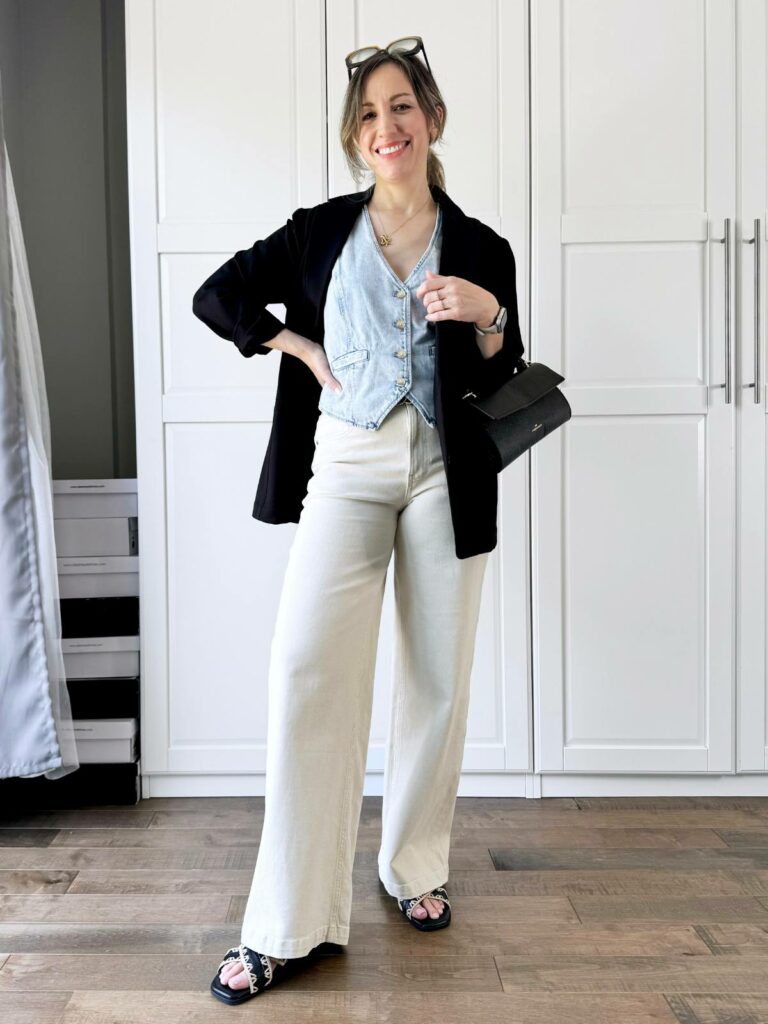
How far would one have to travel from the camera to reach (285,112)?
226 cm

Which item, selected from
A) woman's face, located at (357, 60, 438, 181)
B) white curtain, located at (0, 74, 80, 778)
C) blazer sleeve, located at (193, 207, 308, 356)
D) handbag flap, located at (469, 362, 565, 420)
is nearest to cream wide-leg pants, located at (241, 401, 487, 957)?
handbag flap, located at (469, 362, 565, 420)

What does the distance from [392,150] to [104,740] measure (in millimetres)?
1549

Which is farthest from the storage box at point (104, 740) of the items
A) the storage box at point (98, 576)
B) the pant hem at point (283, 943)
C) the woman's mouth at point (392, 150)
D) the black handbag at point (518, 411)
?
the woman's mouth at point (392, 150)

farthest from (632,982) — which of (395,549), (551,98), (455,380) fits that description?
(551,98)

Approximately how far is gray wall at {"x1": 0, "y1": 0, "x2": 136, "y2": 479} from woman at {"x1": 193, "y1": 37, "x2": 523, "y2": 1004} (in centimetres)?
124

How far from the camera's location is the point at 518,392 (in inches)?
62.1

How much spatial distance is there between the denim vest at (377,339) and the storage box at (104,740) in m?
1.14

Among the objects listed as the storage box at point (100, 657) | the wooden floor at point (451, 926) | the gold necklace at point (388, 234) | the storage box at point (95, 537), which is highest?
the gold necklace at point (388, 234)

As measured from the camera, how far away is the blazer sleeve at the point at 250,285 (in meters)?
1.62

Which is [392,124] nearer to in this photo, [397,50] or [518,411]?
[397,50]

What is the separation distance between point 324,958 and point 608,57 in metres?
2.08

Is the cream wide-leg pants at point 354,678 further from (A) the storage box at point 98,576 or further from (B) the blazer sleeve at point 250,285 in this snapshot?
(A) the storage box at point 98,576

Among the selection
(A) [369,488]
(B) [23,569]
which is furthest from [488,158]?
(B) [23,569]

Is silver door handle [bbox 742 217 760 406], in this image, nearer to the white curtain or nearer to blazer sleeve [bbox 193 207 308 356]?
blazer sleeve [bbox 193 207 308 356]
